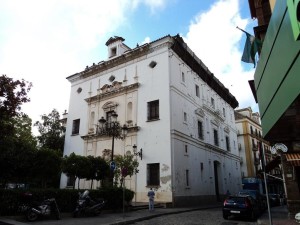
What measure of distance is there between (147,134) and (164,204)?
5802mm

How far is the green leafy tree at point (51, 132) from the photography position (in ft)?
100

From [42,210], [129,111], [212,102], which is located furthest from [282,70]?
[212,102]

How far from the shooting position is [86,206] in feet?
45.4

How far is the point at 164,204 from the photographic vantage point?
1994cm

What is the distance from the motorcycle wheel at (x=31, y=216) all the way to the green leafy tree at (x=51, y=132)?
19.2m

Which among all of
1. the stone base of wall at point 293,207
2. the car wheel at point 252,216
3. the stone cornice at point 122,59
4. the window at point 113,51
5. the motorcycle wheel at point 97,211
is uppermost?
the window at point 113,51

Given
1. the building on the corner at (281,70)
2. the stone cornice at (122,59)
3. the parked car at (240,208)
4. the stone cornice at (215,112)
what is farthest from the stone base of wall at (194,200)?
the building on the corner at (281,70)

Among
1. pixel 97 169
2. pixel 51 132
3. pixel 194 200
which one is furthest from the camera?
pixel 51 132

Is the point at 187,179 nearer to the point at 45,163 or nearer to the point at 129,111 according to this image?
the point at 129,111

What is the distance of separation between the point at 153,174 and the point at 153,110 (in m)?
5.41

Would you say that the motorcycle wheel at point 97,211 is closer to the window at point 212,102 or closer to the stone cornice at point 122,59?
the stone cornice at point 122,59

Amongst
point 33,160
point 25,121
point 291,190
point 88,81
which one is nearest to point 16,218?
point 33,160

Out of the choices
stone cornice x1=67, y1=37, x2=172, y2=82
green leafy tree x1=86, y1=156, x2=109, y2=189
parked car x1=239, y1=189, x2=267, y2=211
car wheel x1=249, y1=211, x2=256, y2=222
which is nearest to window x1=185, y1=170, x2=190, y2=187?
parked car x1=239, y1=189, x2=267, y2=211

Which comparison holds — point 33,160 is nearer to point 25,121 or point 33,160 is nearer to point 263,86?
point 25,121
